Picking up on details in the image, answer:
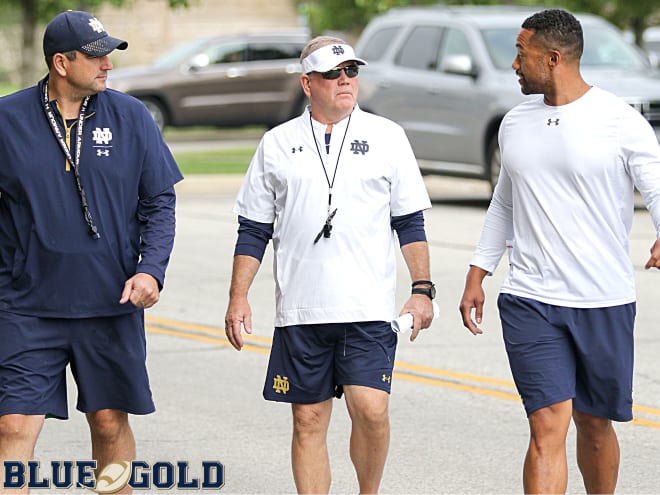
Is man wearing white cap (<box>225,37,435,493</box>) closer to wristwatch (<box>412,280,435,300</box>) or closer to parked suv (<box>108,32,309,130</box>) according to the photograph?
wristwatch (<box>412,280,435,300</box>)

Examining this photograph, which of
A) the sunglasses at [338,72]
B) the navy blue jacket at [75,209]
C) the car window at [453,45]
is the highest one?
the sunglasses at [338,72]

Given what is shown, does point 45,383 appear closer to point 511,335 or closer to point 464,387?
point 511,335

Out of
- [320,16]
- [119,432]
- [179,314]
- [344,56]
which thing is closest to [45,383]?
[119,432]

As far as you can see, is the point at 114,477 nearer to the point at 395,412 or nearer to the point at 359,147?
the point at 359,147

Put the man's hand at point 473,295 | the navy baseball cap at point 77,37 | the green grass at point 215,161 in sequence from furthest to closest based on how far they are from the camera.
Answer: the green grass at point 215,161 → the man's hand at point 473,295 → the navy baseball cap at point 77,37

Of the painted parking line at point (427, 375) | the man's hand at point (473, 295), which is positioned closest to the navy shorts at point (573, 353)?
the man's hand at point (473, 295)

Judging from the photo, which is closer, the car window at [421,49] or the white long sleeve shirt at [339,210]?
the white long sleeve shirt at [339,210]

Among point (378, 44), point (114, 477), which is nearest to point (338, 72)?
point (114, 477)

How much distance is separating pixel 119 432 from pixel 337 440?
75.8 inches

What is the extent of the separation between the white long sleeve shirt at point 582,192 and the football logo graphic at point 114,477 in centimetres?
163

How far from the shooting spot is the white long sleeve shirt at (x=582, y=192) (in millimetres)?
5512

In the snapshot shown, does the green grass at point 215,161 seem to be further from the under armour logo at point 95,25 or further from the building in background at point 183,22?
the building in background at point 183,22

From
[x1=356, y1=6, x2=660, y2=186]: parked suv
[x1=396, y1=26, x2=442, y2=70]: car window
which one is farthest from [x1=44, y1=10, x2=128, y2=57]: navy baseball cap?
[x1=396, y1=26, x2=442, y2=70]: car window

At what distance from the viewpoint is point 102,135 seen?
554 cm
